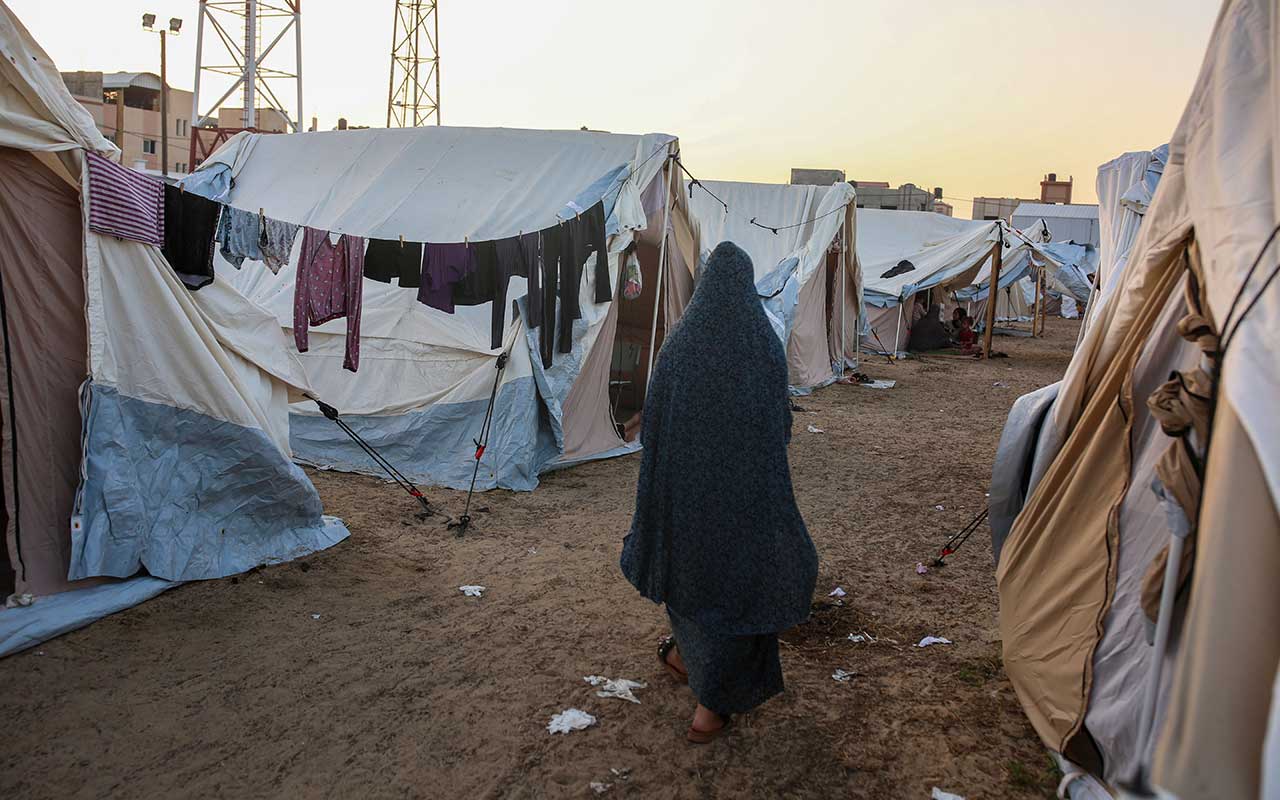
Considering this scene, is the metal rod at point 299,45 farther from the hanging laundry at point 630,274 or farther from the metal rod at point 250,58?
the hanging laundry at point 630,274

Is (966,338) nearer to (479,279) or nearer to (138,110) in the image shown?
(479,279)

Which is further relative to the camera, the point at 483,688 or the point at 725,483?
the point at 483,688

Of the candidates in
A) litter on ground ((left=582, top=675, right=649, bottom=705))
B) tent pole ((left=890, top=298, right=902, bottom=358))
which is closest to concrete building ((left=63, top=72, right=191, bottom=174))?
tent pole ((left=890, top=298, right=902, bottom=358))

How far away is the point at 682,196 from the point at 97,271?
5347 mm

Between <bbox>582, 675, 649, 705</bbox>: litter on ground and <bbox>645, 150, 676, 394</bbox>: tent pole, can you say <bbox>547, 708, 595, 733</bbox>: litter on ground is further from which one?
<bbox>645, 150, 676, 394</bbox>: tent pole

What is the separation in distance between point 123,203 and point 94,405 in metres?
0.99

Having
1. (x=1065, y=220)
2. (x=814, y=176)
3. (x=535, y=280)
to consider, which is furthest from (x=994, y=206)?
(x=535, y=280)

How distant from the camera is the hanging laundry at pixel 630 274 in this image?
7473mm

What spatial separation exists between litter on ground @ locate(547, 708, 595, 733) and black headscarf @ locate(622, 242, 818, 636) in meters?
0.64

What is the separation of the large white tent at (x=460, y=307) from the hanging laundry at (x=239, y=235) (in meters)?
1.86

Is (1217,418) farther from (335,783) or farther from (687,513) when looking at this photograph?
(335,783)

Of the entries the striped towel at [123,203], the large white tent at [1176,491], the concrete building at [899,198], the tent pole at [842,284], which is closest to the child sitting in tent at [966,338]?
the tent pole at [842,284]

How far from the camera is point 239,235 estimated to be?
535 cm

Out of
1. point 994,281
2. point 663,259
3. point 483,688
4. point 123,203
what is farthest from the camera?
point 994,281
